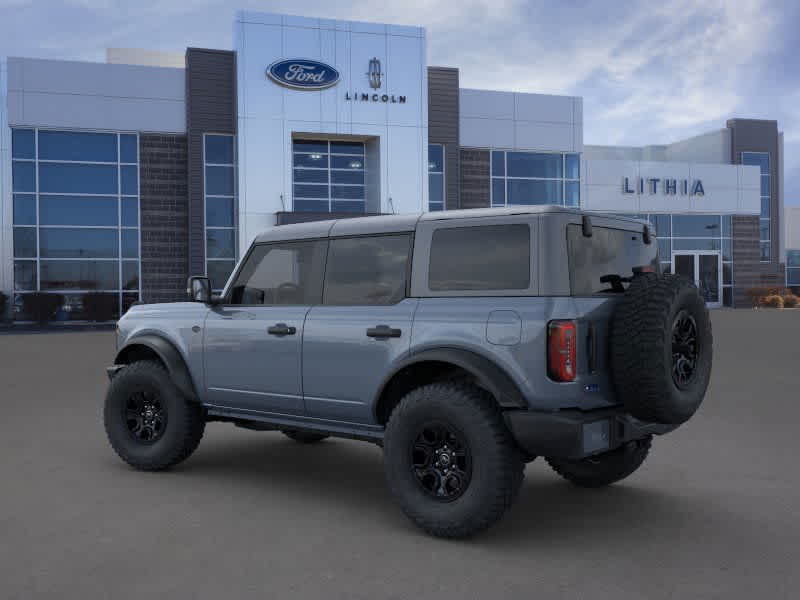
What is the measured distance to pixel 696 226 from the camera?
4312cm

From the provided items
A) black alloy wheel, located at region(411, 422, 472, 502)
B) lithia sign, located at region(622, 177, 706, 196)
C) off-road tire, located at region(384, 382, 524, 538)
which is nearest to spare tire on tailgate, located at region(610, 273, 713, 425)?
off-road tire, located at region(384, 382, 524, 538)

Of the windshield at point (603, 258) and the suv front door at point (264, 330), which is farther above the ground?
the windshield at point (603, 258)

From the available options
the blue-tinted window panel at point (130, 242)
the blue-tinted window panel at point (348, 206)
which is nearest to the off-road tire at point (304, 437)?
the blue-tinted window panel at point (348, 206)

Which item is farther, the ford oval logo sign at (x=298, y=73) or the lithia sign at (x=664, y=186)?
the lithia sign at (x=664, y=186)

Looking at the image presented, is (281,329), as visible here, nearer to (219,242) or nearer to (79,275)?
(219,242)

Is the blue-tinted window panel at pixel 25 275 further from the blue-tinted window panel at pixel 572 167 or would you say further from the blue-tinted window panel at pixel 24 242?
the blue-tinted window panel at pixel 572 167

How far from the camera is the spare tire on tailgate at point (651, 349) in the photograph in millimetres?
4648

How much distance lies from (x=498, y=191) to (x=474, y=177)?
1329 millimetres

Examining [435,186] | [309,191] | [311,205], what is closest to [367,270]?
[311,205]

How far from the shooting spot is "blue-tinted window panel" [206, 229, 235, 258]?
30734 millimetres

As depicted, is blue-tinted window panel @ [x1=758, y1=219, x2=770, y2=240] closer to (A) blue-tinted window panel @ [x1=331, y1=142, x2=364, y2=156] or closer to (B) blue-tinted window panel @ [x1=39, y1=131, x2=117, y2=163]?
(A) blue-tinted window panel @ [x1=331, y1=142, x2=364, y2=156]

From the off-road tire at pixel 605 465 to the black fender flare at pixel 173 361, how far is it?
2867mm

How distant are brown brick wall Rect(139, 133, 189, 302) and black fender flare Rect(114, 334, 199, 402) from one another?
24444mm

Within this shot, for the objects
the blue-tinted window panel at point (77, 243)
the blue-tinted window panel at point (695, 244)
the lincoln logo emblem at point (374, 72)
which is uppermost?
the lincoln logo emblem at point (374, 72)
